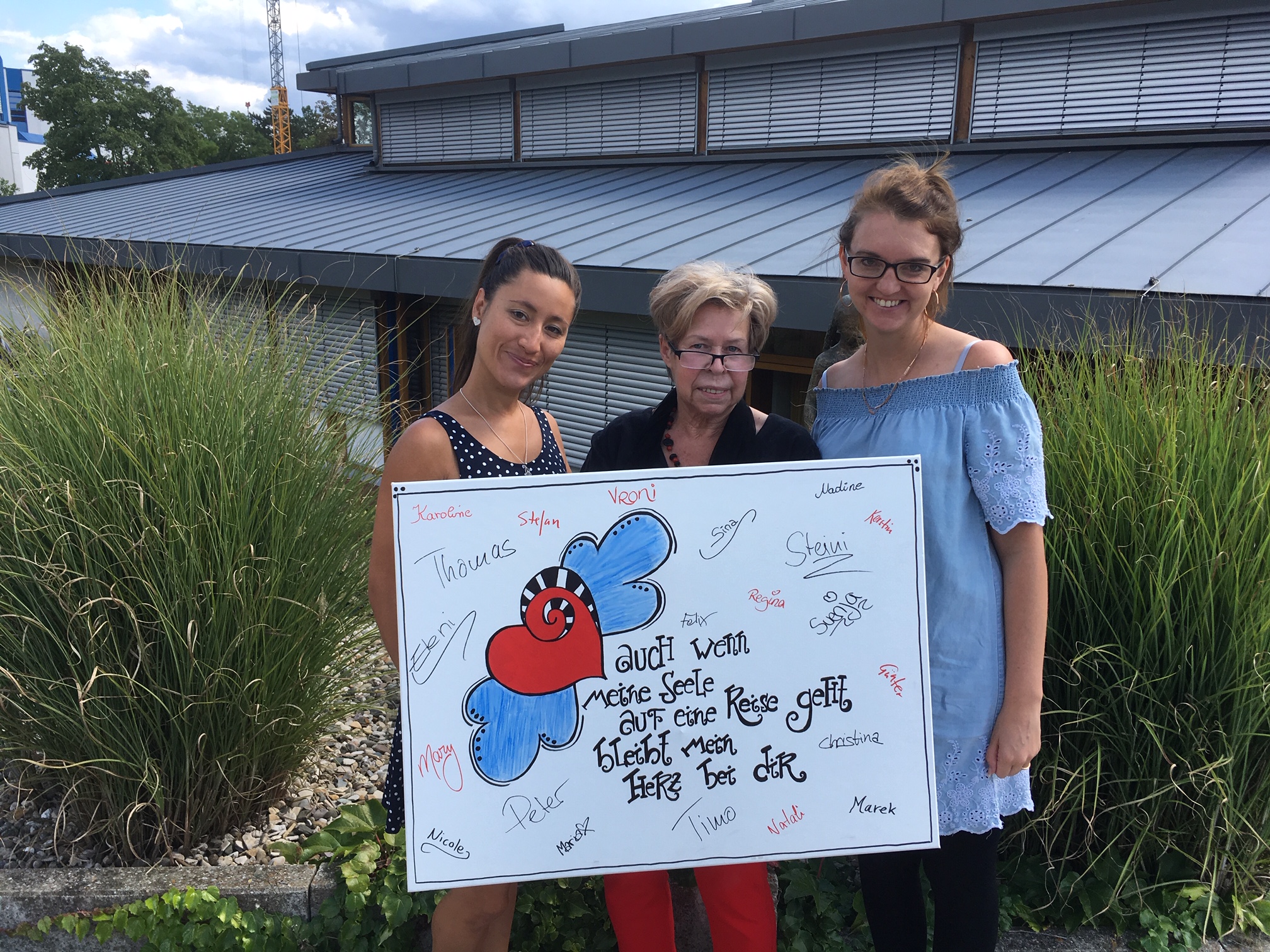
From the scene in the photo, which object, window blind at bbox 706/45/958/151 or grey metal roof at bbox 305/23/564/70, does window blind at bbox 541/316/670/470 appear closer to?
window blind at bbox 706/45/958/151

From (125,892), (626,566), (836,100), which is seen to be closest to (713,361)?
(626,566)

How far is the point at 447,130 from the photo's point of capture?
1304cm

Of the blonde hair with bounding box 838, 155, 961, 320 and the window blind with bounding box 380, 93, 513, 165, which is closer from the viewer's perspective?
the blonde hair with bounding box 838, 155, 961, 320

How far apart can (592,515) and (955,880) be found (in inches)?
48.5

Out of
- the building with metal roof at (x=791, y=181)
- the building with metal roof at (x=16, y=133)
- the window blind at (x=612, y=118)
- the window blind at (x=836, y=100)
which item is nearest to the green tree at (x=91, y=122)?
the building with metal roof at (x=16, y=133)

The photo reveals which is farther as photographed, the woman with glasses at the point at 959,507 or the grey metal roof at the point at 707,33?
the grey metal roof at the point at 707,33

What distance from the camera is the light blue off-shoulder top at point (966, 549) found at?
6.08ft

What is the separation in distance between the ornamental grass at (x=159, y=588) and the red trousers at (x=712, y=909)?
1401 millimetres

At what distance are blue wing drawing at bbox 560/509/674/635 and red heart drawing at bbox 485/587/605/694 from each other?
0.16 ft

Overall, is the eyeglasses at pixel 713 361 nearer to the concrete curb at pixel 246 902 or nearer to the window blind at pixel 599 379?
the concrete curb at pixel 246 902

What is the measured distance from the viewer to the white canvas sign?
72.4 inches

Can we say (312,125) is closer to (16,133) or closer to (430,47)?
(16,133)

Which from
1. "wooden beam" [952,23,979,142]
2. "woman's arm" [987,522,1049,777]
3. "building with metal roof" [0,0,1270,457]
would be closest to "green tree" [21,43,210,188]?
"building with metal roof" [0,0,1270,457]

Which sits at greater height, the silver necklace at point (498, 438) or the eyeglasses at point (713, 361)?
the eyeglasses at point (713, 361)
